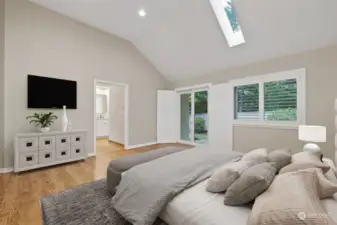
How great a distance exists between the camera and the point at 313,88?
11.3ft

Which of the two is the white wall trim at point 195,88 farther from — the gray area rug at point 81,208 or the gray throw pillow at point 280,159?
the gray area rug at point 81,208

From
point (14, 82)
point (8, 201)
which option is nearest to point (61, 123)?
point (14, 82)

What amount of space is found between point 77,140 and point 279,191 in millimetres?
3885

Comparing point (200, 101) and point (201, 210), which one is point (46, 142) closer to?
point (201, 210)

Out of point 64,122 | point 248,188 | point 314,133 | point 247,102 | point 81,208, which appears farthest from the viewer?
point 247,102

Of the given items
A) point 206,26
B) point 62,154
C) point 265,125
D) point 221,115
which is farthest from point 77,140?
point 265,125

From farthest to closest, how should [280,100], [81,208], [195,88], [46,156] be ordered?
[195,88]
[280,100]
[46,156]
[81,208]

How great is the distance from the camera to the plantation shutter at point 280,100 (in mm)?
3768

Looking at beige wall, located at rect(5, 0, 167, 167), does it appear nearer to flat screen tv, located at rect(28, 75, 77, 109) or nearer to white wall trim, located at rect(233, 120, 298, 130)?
flat screen tv, located at rect(28, 75, 77, 109)

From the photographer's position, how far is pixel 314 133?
2.56 metres

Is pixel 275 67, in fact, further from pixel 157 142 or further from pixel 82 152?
pixel 82 152

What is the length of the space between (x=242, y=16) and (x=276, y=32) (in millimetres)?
744

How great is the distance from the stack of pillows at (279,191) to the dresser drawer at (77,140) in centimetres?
337

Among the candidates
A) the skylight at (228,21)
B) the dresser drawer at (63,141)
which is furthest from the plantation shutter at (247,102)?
the dresser drawer at (63,141)
